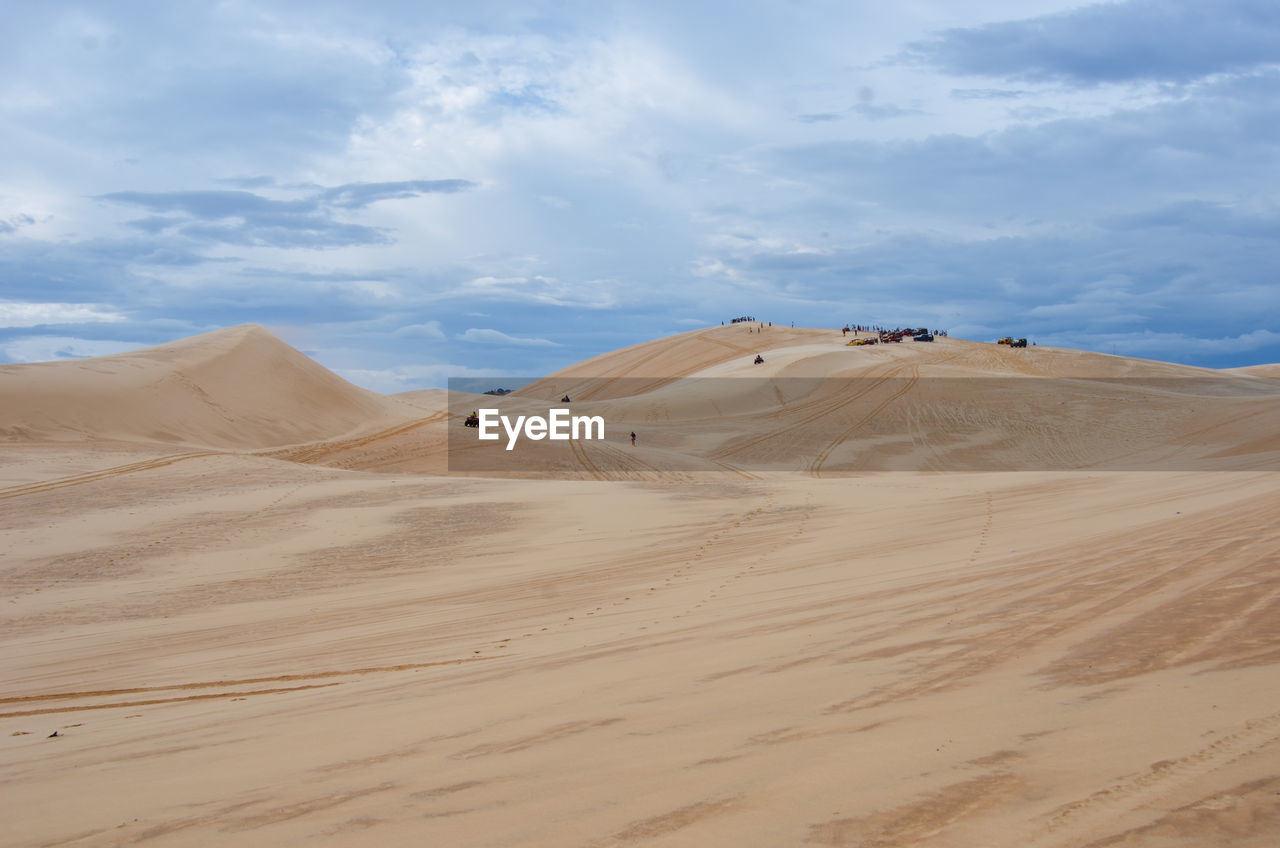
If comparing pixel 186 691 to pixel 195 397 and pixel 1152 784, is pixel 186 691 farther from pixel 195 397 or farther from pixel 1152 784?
pixel 195 397

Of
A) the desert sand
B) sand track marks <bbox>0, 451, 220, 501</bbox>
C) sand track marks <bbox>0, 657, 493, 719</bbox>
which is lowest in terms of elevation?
sand track marks <bbox>0, 657, 493, 719</bbox>

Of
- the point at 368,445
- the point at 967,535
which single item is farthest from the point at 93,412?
the point at 967,535

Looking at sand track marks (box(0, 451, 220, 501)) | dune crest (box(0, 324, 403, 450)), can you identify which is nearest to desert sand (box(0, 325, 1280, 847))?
sand track marks (box(0, 451, 220, 501))

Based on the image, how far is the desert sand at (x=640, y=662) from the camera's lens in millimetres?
3320

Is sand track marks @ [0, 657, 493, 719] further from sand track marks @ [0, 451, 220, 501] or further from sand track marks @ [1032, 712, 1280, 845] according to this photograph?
sand track marks @ [0, 451, 220, 501]

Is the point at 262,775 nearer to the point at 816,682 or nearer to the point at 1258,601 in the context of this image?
the point at 816,682

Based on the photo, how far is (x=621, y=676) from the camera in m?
5.21

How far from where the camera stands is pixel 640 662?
557 centimetres

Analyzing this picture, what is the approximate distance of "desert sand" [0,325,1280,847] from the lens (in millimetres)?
3320

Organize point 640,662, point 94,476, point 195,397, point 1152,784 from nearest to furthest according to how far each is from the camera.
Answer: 1. point 1152,784
2. point 640,662
3. point 94,476
4. point 195,397

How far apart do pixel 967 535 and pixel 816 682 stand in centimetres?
666

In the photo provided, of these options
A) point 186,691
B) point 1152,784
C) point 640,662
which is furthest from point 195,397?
point 1152,784

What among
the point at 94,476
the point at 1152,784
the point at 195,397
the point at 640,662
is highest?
the point at 195,397

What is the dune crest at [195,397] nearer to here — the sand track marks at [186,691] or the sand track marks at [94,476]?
the sand track marks at [94,476]
